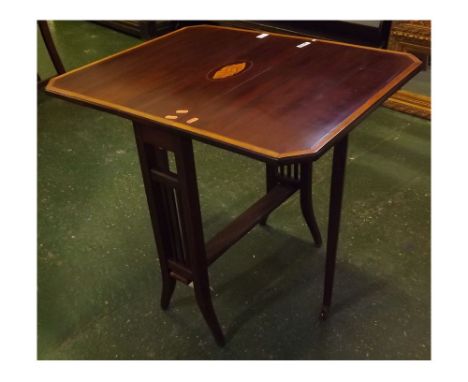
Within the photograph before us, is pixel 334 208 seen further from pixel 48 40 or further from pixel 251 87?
pixel 48 40

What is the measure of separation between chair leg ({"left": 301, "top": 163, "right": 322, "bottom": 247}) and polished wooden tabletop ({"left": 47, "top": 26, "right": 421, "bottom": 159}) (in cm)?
50

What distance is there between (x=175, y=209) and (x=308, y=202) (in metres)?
0.74

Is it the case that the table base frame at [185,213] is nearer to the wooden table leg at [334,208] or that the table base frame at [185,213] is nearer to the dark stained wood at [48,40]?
the wooden table leg at [334,208]

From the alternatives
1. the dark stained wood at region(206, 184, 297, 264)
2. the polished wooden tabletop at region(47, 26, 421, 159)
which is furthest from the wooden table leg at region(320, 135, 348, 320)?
the dark stained wood at region(206, 184, 297, 264)

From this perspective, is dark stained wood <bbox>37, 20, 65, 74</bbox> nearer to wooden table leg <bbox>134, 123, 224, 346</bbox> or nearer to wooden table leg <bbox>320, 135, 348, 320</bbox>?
wooden table leg <bbox>134, 123, 224, 346</bbox>

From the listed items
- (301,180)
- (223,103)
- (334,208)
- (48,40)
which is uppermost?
(223,103)

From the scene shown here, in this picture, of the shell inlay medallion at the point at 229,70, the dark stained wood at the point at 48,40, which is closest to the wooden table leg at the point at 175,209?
the shell inlay medallion at the point at 229,70

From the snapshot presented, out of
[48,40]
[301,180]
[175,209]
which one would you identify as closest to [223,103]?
[175,209]

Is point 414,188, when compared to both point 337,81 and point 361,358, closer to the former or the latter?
point 361,358

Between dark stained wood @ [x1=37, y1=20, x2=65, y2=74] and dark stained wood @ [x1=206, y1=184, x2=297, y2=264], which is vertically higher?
dark stained wood @ [x1=37, y1=20, x2=65, y2=74]

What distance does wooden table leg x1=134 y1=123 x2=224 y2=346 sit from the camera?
124 cm

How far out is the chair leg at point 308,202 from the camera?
6.09 ft

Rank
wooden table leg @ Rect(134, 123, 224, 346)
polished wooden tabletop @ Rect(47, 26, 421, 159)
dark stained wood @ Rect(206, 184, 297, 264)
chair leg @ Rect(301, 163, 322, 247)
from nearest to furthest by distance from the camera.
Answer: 1. polished wooden tabletop @ Rect(47, 26, 421, 159)
2. wooden table leg @ Rect(134, 123, 224, 346)
3. dark stained wood @ Rect(206, 184, 297, 264)
4. chair leg @ Rect(301, 163, 322, 247)

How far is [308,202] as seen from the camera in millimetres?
1976
